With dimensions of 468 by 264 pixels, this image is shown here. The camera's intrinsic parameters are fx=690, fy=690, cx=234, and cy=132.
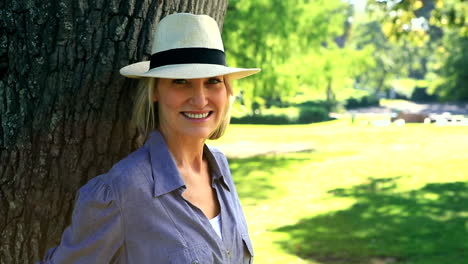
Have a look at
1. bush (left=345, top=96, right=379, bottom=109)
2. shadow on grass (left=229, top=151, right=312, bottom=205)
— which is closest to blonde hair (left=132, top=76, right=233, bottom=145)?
shadow on grass (left=229, top=151, right=312, bottom=205)

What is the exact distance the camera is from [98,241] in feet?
6.99

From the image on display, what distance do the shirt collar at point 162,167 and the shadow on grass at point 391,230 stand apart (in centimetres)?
648

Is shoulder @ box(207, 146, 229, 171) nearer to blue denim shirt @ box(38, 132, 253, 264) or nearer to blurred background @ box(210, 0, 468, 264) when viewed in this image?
blue denim shirt @ box(38, 132, 253, 264)

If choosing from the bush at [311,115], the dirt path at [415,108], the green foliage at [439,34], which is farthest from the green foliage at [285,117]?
the dirt path at [415,108]

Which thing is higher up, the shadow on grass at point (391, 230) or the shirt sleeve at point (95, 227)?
the shirt sleeve at point (95, 227)

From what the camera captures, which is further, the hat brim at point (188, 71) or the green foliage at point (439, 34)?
the green foliage at point (439, 34)

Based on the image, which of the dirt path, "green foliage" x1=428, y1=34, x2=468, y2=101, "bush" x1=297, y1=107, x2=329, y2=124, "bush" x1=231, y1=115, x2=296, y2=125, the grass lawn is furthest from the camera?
the dirt path

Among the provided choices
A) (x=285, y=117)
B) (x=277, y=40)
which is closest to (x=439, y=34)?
(x=285, y=117)

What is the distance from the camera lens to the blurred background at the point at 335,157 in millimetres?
9703

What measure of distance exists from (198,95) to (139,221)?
463 mm

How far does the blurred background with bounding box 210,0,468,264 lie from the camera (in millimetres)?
9703

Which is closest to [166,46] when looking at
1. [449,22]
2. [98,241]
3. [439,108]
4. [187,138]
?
[187,138]

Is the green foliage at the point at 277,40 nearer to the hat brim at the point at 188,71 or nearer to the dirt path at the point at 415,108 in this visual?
the hat brim at the point at 188,71

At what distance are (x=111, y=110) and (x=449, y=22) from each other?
11626 millimetres
